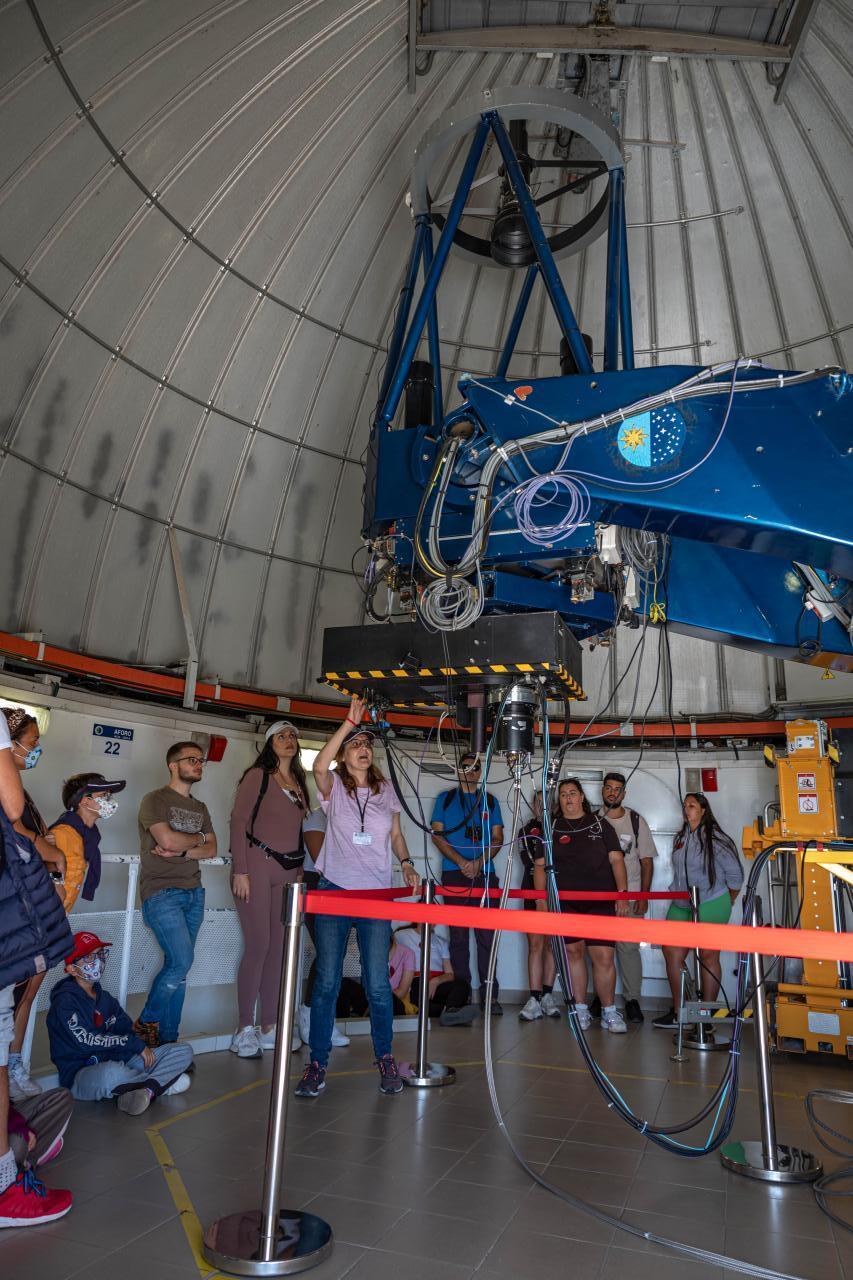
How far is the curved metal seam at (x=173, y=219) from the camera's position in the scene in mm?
5273

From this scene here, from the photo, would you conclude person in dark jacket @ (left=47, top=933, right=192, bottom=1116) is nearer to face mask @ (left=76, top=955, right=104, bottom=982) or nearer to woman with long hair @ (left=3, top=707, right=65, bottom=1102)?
face mask @ (left=76, top=955, right=104, bottom=982)

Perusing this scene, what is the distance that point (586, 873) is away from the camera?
7.50 meters

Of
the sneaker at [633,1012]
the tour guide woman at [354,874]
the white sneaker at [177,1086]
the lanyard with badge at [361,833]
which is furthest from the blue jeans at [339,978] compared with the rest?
the sneaker at [633,1012]

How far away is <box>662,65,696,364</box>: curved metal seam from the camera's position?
22.7 ft

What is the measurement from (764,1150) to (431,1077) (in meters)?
2.06

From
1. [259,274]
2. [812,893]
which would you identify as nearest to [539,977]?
[812,893]

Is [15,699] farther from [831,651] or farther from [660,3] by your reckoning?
[660,3]

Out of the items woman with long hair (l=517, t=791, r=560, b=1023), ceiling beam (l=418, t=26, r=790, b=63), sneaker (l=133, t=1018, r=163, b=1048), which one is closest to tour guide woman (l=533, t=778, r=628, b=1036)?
woman with long hair (l=517, t=791, r=560, b=1023)

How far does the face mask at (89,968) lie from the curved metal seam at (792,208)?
7492 mm

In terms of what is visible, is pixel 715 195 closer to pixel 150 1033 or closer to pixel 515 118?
pixel 515 118

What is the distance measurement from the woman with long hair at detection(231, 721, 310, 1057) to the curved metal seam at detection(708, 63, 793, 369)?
571 cm

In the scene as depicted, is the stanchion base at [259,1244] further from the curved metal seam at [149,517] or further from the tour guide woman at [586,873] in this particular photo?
the curved metal seam at [149,517]

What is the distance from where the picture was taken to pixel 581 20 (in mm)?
6203

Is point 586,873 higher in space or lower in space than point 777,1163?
higher
